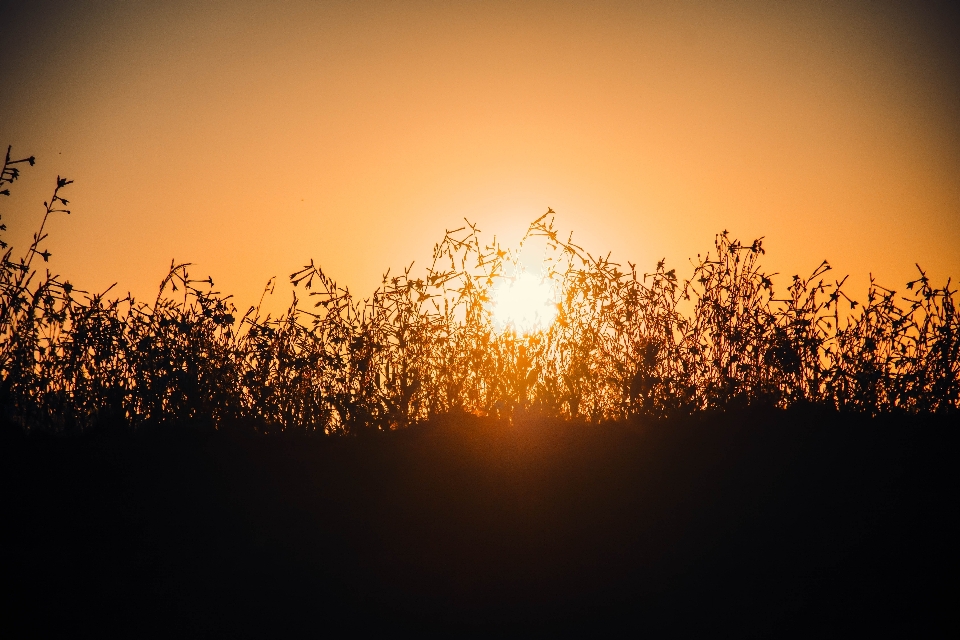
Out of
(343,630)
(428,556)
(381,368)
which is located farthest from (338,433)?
(343,630)

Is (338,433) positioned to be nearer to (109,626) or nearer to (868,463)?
(109,626)

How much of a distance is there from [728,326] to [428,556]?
3010mm

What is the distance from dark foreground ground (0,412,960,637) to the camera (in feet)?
11.4

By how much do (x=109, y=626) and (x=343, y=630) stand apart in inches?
41.9

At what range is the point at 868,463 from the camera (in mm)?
4422

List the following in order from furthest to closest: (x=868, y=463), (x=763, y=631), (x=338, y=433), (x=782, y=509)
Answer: (x=338, y=433)
(x=868, y=463)
(x=782, y=509)
(x=763, y=631)

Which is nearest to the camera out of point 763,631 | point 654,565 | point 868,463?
point 763,631

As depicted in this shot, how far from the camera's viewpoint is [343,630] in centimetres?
343

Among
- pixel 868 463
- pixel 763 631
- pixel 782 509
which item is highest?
pixel 868 463

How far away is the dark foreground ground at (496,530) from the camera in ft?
11.4

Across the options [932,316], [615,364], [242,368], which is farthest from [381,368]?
[932,316]

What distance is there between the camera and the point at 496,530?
4.03m

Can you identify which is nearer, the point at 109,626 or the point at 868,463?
the point at 109,626

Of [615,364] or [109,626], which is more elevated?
[615,364]
